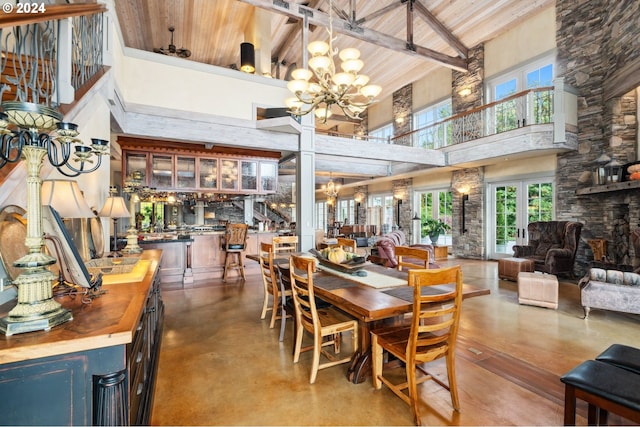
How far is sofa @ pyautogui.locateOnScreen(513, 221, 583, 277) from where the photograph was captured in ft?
18.2

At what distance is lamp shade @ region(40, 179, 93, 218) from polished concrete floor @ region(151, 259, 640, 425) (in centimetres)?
143

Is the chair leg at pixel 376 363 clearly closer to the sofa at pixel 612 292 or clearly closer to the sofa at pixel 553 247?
the sofa at pixel 612 292

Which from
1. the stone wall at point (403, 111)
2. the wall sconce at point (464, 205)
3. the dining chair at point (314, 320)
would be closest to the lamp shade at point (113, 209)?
the dining chair at point (314, 320)

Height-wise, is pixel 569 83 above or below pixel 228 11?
below

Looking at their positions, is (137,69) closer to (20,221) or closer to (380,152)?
(20,221)

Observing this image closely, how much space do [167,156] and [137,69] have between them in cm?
165

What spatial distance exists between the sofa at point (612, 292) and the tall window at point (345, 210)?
11269 millimetres

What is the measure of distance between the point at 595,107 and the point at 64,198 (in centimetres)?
890

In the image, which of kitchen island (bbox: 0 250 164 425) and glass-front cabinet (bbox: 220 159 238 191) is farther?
glass-front cabinet (bbox: 220 159 238 191)

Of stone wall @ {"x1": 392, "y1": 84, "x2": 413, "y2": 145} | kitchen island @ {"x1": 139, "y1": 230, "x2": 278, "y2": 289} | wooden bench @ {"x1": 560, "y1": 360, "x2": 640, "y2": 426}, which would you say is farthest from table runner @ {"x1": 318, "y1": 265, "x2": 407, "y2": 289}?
stone wall @ {"x1": 392, "y1": 84, "x2": 413, "y2": 145}

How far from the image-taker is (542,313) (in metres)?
3.89

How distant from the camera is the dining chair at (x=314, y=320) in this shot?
7.43 ft

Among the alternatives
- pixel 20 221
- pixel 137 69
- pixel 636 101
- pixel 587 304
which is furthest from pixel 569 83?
pixel 20 221

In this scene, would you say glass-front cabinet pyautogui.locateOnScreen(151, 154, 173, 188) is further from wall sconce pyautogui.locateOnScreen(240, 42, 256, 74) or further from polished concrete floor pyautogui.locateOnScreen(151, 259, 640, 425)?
polished concrete floor pyautogui.locateOnScreen(151, 259, 640, 425)
